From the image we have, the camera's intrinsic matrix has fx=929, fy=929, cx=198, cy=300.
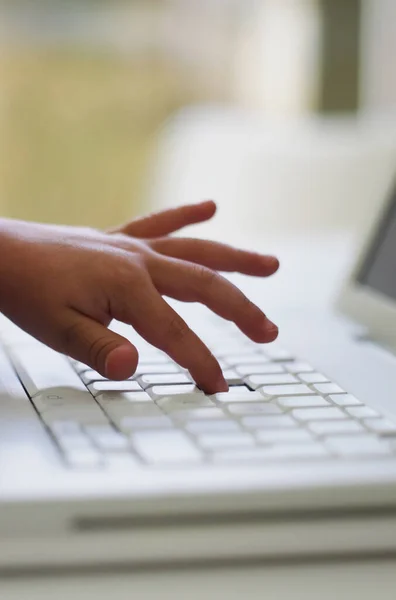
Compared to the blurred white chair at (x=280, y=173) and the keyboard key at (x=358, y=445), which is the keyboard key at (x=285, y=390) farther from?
the blurred white chair at (x=280, y=173)

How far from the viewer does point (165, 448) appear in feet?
1.09

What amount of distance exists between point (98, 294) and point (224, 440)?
18 centimetres

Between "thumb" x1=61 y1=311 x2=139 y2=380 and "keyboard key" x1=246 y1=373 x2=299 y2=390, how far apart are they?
2.3 inches

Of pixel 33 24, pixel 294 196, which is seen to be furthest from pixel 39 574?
pixel 33 24

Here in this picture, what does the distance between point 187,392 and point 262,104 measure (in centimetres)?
247

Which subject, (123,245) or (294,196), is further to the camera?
(294,196)

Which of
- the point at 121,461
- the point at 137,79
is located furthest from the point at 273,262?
the point at 137,79

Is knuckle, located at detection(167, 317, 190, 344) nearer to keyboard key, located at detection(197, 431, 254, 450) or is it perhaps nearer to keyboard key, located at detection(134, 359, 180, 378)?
keyboard key, located at detection(134, 359, 180, 378)

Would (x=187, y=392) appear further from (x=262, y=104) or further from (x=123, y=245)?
(x=262, y=104)

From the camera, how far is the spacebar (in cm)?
45

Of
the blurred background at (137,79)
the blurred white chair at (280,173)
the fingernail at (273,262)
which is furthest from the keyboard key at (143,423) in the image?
the blurred background at (137,79)

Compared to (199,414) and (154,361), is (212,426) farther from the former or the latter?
(154,361)

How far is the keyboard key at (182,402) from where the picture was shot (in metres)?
0.40

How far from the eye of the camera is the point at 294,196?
1703 mm
